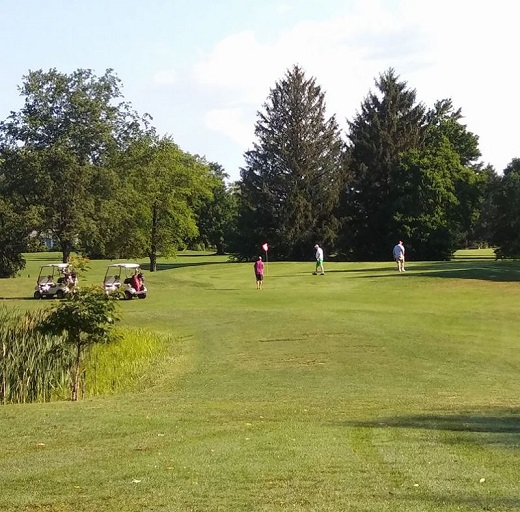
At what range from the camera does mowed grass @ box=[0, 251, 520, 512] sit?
7.21 m

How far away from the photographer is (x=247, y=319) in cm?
2734

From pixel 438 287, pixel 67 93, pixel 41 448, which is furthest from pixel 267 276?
pixel 41 448

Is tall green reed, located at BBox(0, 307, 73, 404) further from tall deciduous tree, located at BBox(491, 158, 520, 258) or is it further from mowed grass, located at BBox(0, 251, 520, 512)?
tall deciduous tree, located at BBox(491, 158, 520, 258)

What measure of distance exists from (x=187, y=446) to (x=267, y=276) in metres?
35.9

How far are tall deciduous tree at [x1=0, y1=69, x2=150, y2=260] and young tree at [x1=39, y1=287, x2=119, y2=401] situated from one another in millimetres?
37740

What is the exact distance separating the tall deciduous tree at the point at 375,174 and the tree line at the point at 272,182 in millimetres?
121

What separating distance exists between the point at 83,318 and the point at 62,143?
41.2m

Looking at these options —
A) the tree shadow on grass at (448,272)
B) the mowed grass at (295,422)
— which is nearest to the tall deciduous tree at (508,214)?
the tree shadow on grass at (448,272)

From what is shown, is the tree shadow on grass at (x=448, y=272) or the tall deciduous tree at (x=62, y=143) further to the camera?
the tall deciduous tree at (x=62, y=143)

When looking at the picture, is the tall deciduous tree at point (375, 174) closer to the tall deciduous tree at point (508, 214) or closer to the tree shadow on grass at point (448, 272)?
the tall deciduous tree at point (508, 214)

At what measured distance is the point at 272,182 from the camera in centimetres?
7631

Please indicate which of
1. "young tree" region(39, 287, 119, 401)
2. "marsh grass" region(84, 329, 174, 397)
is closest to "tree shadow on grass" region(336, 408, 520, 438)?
"young tree" region(39, 287, 119, 401)

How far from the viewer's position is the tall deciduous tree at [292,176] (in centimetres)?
7469

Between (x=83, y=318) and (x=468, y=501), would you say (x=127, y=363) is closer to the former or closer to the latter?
(x=83, y=318)
